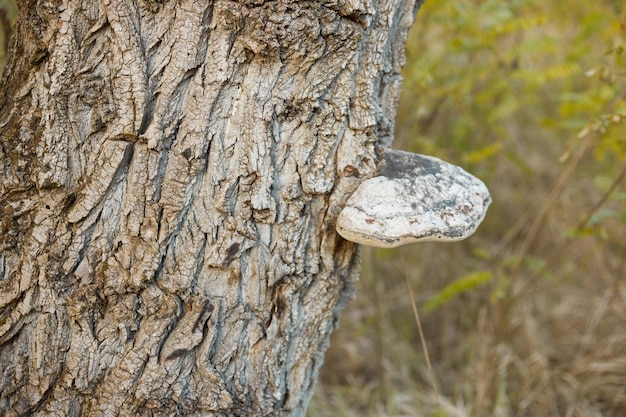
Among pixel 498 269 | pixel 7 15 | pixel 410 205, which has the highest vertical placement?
pixel 7 15

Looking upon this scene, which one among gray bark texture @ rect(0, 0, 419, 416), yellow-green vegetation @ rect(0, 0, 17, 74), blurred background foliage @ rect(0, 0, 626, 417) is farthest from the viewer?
blurred background foliage @ rect(0, 0, 626, 417)

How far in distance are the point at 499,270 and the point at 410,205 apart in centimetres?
221

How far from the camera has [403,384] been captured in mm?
3561

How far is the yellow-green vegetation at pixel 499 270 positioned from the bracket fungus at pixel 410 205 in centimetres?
127

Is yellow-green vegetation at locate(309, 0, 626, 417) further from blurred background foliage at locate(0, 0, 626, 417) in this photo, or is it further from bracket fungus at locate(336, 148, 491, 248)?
bracket fungus at locate(336, 148, 491, 248)

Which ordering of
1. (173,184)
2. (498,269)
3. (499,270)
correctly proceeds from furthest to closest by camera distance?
(498,269), (499,270), (173,184)

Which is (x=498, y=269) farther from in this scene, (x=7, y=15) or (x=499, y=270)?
(x=7, y=15)

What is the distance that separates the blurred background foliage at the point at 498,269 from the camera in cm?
312

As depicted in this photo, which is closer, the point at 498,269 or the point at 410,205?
the point at 410,205

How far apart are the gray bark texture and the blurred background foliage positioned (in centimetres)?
150

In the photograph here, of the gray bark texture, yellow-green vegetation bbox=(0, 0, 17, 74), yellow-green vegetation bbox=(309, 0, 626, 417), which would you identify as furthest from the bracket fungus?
yellow-green vegetation bbox=(0, 0, 17, 74)

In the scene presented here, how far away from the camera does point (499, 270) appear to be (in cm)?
345

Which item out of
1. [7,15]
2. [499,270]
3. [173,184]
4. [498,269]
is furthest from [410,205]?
Answer: [498,269]

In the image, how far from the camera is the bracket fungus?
1.46 metres
